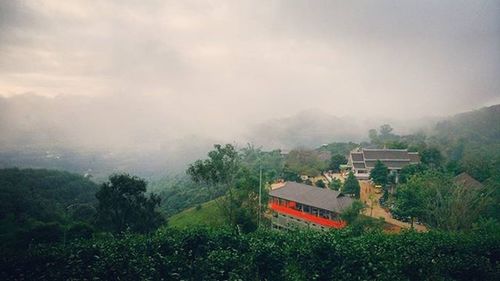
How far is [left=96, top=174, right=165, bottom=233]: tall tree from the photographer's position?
24000 mm

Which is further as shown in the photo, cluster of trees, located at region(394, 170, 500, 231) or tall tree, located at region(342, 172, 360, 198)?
tall tree, located at region(342, 172, 360, 198)

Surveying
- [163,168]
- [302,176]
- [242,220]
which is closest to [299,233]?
[242,220]

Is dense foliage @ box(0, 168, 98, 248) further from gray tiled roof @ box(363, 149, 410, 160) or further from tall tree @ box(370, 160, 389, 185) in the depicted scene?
gray tiled roof @ box(363, 149, 410, 160)

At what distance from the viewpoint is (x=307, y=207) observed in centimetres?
3097

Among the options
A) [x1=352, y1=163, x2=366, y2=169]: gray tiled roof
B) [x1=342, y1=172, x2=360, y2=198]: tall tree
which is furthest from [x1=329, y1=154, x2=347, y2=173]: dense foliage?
[x1=342, y1=172, x2=360, y2=198]: tall tree

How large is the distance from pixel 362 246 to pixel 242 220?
502 inches

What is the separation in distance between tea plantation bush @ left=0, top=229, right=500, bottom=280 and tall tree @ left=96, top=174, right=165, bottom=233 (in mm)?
8454

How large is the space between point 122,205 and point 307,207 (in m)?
17.0

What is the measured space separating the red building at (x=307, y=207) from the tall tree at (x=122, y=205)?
11991 millimetres

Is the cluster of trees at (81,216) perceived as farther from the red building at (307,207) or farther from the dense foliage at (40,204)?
the red building at (307,207)

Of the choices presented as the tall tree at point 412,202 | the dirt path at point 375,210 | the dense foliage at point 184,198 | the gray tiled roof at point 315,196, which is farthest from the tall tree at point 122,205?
the dense foliage at point 184,198

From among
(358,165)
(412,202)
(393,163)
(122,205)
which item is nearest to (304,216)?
(412,202)

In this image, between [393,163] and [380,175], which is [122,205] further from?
[393,163]

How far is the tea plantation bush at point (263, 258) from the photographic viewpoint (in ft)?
41.6
